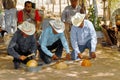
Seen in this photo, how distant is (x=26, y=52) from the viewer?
7172 millimetres

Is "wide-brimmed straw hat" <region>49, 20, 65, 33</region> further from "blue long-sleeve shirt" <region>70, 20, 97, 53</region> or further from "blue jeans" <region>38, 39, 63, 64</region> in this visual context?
"blue jeans" <region>38, 39, 63, 64</region>

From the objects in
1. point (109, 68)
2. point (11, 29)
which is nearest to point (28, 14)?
point (109, 68)

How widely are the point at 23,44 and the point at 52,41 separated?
0.77 meters

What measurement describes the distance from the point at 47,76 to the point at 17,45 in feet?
3.21

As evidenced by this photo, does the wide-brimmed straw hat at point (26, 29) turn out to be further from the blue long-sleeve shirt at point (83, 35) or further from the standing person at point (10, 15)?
the standing person at point (10, 15)

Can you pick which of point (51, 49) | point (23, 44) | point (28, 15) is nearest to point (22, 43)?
point (23, 44)

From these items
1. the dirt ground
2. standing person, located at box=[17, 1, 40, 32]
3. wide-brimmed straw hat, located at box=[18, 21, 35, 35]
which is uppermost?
standing person, located at box=[17, 1, 40, 32]

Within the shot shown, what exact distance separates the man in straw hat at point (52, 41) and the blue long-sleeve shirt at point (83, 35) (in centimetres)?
19

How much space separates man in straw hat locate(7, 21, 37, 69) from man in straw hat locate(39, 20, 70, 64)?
246 millimetres

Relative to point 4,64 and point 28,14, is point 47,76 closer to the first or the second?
point 4,64

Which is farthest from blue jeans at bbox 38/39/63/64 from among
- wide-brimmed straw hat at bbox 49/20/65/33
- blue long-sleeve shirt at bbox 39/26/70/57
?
wide-brimmed straw hat at bbox 49/20/65/33

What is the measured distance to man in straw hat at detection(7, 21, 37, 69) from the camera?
6.86m

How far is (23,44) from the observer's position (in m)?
7.09

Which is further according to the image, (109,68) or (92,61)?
(92,61)
